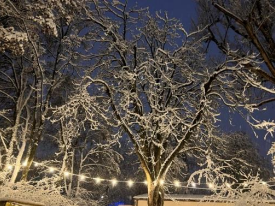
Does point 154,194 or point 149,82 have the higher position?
point 149,82

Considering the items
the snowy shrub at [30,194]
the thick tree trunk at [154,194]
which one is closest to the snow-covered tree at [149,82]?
the thick tree trunk at [154,194]

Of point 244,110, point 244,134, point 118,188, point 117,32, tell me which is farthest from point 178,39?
point 118,188

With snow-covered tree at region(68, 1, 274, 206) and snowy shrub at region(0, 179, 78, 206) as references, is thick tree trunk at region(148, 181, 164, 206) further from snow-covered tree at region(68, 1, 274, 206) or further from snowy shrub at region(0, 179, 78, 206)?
snowy shrub at region(0, 179, 78, 206)

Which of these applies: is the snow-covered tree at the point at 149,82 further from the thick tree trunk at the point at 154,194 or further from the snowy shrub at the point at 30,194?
the snowy shrub at the point at 30,194

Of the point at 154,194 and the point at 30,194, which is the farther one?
the point at 154,194

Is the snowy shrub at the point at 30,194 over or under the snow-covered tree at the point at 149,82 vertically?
under

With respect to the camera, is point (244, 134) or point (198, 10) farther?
point (244, 134)

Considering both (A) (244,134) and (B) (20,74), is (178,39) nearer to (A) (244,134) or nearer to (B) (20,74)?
(B) (20,74)

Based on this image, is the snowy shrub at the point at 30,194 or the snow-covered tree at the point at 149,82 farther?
the snow-covered tree at the point at 149,82

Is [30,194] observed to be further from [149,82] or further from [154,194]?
[149,82]

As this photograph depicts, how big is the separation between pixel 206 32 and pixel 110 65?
4744 millimetres

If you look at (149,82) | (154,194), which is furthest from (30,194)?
(149,82)

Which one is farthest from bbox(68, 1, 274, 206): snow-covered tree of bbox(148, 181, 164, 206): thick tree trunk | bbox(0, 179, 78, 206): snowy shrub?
bbox(0, 179, 78, 206): snowy shrub

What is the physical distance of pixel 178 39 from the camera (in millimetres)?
13836
